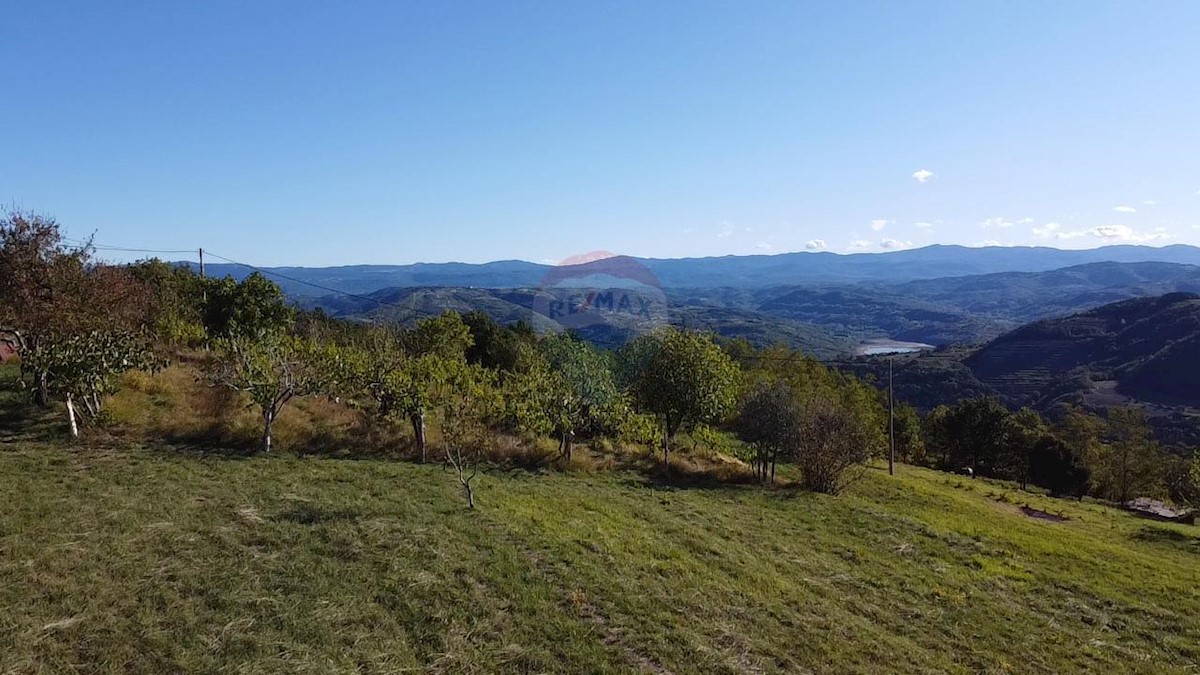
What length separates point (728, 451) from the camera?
3075cm

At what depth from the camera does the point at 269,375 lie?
20078mm

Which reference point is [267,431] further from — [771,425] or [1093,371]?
[1093,371]

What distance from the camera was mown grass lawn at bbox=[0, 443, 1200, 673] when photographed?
835cm

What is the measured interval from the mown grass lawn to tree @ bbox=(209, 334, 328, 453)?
7.48 feet

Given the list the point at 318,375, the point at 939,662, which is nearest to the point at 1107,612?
the point at 939,662

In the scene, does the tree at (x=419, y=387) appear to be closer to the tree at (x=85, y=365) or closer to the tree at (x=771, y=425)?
the tree at (x=85, y=365)

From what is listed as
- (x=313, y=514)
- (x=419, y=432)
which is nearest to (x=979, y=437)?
(x=419, y=432)

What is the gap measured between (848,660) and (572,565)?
4.92 meters

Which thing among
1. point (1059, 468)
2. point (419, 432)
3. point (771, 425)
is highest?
point (419, 432)

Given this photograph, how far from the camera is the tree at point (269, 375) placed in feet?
64.3

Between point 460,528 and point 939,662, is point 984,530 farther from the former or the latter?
point 460,528

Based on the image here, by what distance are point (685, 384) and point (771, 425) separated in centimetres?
384

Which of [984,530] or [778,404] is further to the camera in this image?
[778,404]

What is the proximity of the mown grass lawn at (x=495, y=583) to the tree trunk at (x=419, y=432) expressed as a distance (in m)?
1.92
